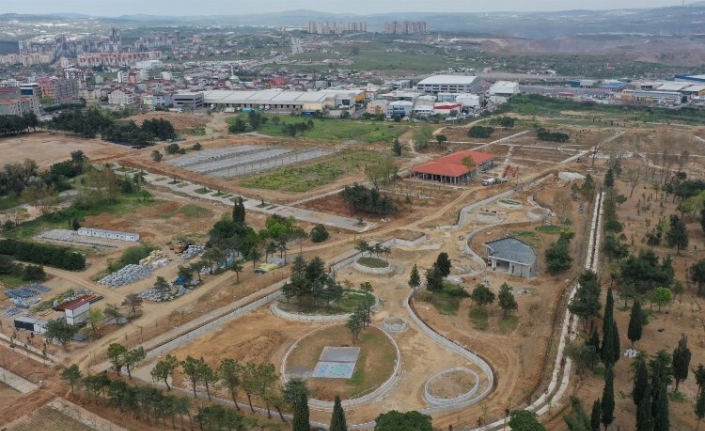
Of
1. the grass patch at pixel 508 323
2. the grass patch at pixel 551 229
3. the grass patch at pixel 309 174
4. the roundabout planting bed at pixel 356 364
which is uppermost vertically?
the grass patch at pixel 309 174

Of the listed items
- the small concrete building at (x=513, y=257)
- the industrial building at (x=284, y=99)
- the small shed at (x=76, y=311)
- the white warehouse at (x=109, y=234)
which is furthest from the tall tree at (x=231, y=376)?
the industrial building at (x=284, y=99)

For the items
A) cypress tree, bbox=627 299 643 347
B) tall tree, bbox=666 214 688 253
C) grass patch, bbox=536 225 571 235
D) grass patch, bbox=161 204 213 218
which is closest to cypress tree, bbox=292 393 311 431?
cypress tree, bbox=627 299 643 347

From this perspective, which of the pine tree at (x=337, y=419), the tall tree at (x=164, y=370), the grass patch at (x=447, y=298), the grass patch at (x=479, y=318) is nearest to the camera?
the pine tree at (x=337, y=419)

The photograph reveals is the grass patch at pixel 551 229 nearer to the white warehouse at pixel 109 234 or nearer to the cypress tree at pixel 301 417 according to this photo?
the cypress tree at pixel 301 417

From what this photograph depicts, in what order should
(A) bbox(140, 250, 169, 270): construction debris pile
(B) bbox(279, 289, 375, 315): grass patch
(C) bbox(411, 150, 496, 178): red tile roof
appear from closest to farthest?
(B) bbox(279, 289, 375, 315): grass patch → (A) bbox(140, 250, 169, 270): construction debris pile → (C) bbox(411, 150, 496, 178): red tile roof

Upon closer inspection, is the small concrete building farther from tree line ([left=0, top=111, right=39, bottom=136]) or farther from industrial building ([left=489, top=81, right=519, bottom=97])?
industrial building ([left=489, top=81, right=519, bottom=97])

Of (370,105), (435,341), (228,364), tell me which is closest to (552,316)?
(435,341)
